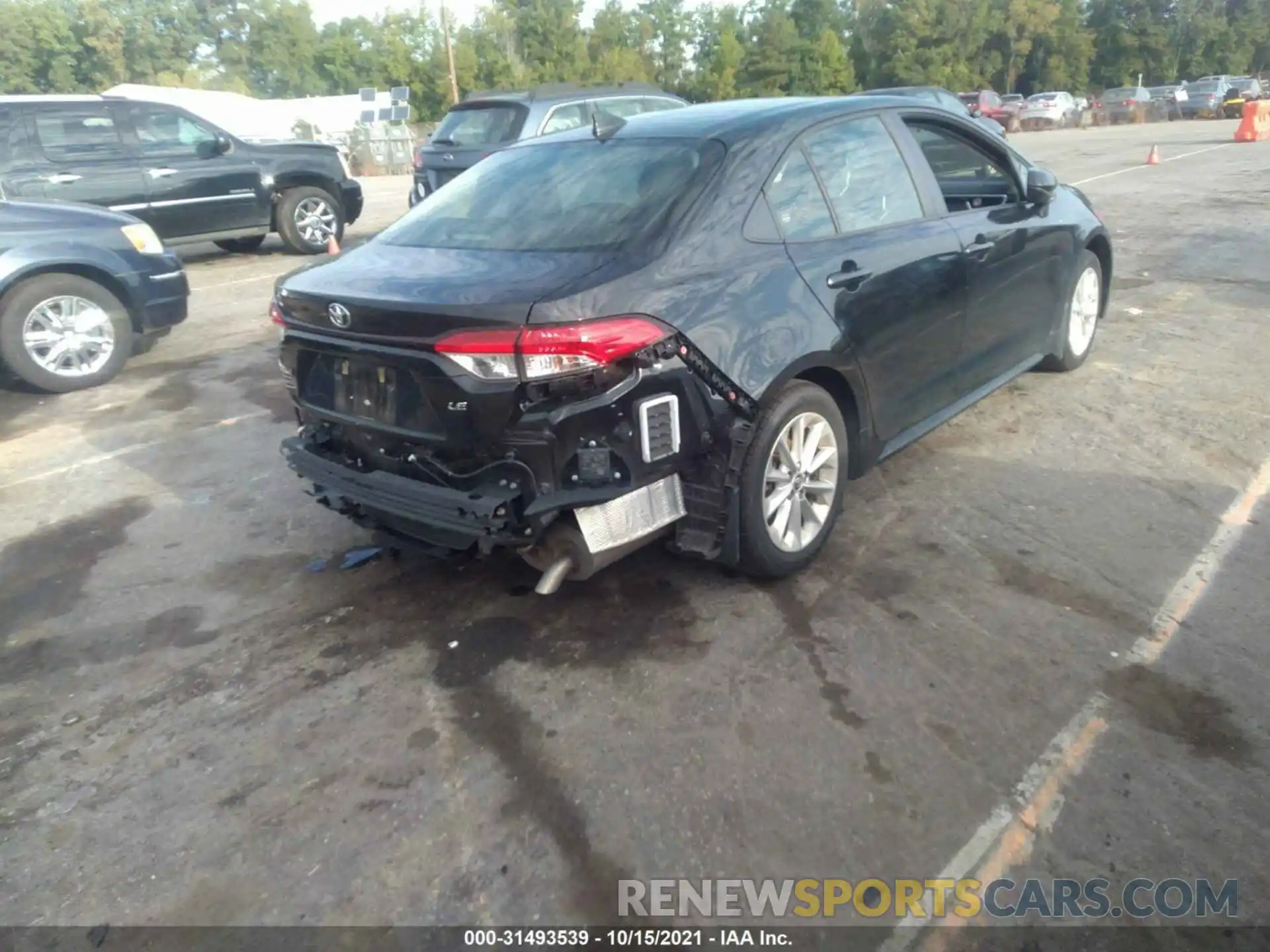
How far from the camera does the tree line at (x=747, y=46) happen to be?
2303 inches

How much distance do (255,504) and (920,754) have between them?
140 inches

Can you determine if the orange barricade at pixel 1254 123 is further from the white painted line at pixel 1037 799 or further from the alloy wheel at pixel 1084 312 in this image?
the white painted line at pixel 1037 799

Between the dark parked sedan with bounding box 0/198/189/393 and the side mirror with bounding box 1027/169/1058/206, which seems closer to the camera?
the side mirror with bounding box 1027/169/1058/206

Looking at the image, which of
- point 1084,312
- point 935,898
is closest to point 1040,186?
point 1084,312

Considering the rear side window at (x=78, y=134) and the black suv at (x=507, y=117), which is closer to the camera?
the rear side window at (x=78, y=134)

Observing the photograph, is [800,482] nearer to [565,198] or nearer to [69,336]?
[565,198]

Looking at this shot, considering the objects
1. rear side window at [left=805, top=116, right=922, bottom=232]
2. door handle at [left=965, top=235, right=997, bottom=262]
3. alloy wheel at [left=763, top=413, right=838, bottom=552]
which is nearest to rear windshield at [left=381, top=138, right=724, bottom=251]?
rear side window at [left=805, top=116, right=922, bottom=232]

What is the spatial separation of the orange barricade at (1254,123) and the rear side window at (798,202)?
26.0 metres

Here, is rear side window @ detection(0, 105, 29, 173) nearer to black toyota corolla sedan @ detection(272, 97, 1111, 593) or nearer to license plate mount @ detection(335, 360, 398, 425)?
black toyota corolla sedan @ detection(272, 97, 1111, 593)

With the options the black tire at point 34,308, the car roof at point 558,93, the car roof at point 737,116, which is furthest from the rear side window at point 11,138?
the car roof at point 737,116

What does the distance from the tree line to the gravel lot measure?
5311cm

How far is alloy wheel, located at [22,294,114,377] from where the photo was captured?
23.1ft

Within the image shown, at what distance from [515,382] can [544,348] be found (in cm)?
15

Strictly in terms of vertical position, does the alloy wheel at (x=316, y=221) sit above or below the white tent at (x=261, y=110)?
below
